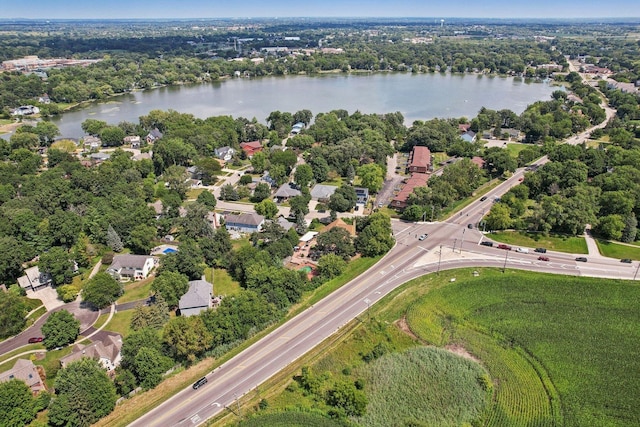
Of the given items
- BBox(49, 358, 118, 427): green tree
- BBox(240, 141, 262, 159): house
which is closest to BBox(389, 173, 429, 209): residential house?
BBox(240, 141, 262, 159): house

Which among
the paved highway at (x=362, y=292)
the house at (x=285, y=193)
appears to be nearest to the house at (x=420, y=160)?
the paved highway at (x=362, y=292)

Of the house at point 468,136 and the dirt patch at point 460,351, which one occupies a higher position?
the house at point 468,136

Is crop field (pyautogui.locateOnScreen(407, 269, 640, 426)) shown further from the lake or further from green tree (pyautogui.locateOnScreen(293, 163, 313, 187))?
the lake

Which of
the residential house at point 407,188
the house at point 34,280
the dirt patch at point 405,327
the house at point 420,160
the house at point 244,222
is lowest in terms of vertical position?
the dirt patch at point 405,327

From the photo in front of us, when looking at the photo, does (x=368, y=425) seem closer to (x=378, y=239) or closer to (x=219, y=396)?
(x=219, y=396)

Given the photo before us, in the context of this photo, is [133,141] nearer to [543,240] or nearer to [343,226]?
[343,226]

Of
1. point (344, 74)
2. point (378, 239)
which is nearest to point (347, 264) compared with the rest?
point (378, 239)

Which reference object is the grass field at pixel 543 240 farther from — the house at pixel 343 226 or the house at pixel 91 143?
the house at pixel 91 143
